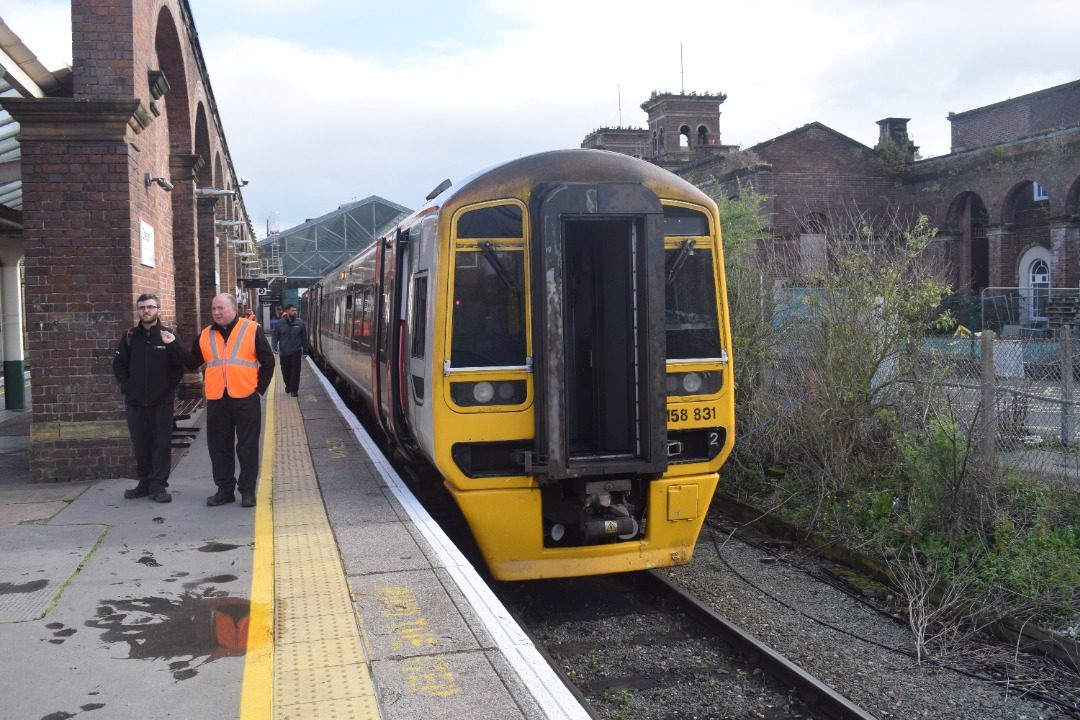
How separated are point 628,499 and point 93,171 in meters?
5.61

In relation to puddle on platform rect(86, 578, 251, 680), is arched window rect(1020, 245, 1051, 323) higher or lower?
higher

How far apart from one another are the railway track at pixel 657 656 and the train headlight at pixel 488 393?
1.59 meters

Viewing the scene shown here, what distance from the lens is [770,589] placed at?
708 centimetres

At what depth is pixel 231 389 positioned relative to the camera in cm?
700

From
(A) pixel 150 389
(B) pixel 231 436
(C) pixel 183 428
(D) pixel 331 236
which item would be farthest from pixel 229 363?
(D) pixel 331 236

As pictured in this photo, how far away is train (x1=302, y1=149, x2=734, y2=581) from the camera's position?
5926 millimetres

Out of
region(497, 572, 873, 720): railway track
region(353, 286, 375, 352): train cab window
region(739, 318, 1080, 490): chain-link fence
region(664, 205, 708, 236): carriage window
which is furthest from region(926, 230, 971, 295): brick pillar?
region(497, 572, 873, 720): railway track

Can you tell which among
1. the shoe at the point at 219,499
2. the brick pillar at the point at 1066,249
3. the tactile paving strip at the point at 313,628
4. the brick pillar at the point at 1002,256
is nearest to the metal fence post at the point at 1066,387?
the tactile paving strip at the point at 313,628

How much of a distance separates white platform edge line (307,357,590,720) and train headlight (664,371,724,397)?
6.16 feet

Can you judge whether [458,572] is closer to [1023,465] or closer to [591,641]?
[591,641]

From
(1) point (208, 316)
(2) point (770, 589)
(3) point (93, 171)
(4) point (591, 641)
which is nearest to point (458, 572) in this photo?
(4) point (591, 641)

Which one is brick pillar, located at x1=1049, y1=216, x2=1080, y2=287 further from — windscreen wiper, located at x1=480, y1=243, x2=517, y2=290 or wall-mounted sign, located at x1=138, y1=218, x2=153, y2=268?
wall-mounted sign, located at x1=138, y1=218, x2=153, y2=268

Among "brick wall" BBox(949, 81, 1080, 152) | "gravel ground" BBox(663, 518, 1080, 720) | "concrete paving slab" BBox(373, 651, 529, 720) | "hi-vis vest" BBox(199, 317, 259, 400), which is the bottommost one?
"gravel ground" BBox(663, 518, 1080, 720)

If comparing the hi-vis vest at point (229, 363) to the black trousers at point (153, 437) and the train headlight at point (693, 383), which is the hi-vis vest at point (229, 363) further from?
the train headlight at point (693, 383)
